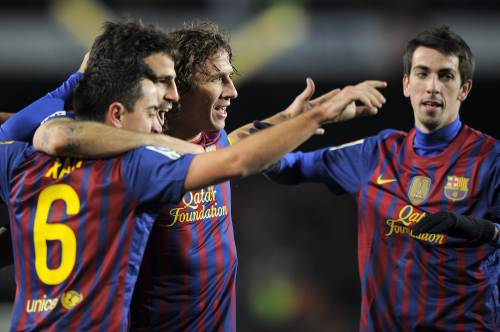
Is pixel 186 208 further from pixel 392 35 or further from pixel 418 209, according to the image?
pixel 392 35

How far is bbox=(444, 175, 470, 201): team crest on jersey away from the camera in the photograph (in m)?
3.75

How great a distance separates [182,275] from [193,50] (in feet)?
4.02

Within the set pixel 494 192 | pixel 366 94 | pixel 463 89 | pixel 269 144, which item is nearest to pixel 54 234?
pixel 269 144

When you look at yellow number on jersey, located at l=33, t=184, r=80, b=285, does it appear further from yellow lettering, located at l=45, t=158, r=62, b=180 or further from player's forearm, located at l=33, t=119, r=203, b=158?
player's forearm, located at l=33, t=119, r=203, b=158

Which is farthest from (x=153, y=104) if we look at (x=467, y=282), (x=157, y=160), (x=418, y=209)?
(x=467, y=282)

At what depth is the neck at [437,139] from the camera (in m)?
3.93

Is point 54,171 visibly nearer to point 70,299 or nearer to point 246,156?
point 70,299

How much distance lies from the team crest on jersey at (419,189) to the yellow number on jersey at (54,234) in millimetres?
1825

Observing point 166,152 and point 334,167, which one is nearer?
point 166,152

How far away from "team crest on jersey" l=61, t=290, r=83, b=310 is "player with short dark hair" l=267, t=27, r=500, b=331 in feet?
5.23

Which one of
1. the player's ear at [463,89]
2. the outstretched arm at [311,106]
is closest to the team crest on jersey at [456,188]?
the player's ear at [463,89]

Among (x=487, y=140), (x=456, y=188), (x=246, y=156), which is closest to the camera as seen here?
(x=246, y=156)

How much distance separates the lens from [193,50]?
13.0ft

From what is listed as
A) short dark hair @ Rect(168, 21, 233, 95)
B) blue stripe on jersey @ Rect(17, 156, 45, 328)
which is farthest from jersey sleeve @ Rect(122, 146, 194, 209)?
short dark hair @ Rect(168, 21, 233, 95)
